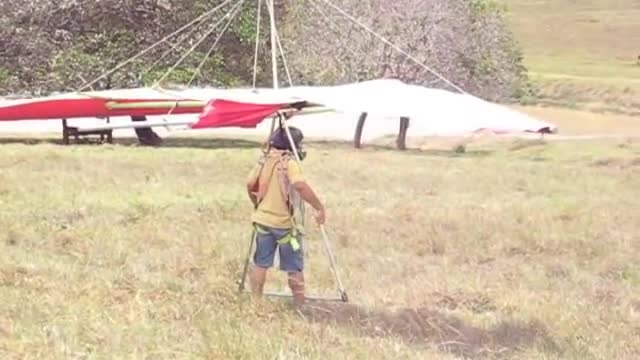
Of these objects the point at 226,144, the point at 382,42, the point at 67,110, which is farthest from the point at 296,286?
the point at 382,42

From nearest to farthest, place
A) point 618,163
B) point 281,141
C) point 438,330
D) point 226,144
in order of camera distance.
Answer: point 438,330 < point 281,141 < point 618,163 < point 226,144

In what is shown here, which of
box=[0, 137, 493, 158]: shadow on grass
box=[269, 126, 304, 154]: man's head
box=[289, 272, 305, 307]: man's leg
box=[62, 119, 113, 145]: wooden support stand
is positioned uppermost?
box=[269, 126, 304, 154]: man's head

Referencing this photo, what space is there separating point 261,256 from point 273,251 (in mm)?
119

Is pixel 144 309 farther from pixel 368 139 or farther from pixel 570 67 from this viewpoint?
pixel 570 67

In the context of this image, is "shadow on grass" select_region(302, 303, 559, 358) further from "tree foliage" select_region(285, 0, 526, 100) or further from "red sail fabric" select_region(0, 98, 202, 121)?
"tree foliage" select_region(285, 0, 526, 100)

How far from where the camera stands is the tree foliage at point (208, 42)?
109 ft

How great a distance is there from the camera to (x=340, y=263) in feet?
39.0

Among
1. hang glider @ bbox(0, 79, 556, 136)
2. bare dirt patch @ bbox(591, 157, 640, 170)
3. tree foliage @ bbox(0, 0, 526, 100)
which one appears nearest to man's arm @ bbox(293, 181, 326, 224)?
hang glider @ bbox(0, 79, 556, 136)

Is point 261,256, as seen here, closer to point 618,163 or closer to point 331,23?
point 618,163

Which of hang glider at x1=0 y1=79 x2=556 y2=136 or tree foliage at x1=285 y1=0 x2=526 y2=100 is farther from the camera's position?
tree foliage at x1=285 y1=0 x2=526 y2=100

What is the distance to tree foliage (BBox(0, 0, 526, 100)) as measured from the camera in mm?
33344

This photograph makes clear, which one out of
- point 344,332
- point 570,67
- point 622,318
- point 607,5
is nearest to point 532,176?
point 622,318

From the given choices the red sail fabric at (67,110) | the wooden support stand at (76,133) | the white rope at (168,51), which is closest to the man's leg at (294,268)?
the red sail fabric at (67,110)

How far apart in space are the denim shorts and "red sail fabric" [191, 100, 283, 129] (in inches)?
47.4
